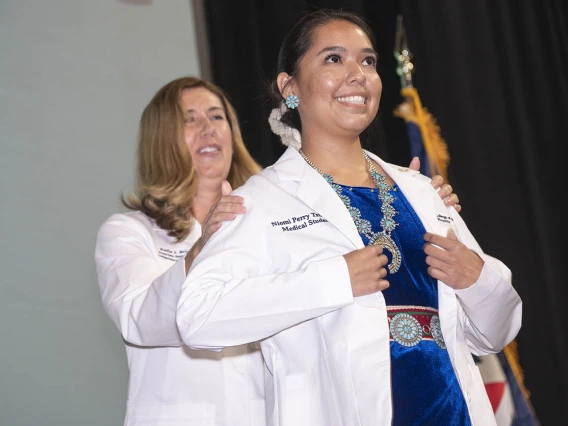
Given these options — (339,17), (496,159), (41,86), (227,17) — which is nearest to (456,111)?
(496,159)

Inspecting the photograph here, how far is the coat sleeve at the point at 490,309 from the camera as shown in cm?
178

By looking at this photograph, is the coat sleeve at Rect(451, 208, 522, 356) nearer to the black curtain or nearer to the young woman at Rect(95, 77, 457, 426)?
the young woman at Rect(95, 77, 457, 426)

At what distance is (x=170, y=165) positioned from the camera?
2740mm

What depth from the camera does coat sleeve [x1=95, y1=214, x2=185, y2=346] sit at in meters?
2.05

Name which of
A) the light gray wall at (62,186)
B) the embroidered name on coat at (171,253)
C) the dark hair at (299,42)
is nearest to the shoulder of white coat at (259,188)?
the dark hair at (299,42)

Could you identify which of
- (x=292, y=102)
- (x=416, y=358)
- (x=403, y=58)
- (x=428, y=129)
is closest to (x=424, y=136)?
(x=428, y=129)

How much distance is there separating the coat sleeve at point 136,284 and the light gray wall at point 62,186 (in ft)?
2.15

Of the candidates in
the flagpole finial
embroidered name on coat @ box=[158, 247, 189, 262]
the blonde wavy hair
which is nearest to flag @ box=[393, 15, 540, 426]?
the flagpole finial

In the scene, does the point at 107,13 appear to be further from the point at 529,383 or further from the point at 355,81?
the point at 529,383

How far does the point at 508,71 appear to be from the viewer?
3502mm

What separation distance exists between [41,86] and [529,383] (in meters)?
2.44

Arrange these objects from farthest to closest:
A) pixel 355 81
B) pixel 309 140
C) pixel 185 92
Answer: pixel 185 92
pixel 309 140
pixel 355 81

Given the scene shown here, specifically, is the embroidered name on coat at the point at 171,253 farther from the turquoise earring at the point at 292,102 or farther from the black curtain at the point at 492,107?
the black curtain at the point at 492,107

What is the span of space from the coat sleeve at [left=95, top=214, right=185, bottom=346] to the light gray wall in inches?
25.8
